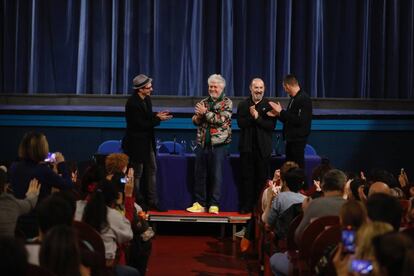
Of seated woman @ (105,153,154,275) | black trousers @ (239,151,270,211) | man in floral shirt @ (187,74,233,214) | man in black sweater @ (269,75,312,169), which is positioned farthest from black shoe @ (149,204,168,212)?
seated woman @ (105,153,154,275)

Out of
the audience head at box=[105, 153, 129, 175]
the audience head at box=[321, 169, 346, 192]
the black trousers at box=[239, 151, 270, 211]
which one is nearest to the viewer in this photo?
the audience head at box=[321, 169, 346, 192]

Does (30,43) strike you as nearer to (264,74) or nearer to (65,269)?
(264,74)

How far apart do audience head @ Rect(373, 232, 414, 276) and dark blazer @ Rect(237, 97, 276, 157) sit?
19.1 ft

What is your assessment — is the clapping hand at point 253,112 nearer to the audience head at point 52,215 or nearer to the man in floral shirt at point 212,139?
the man in floral shirt at point 212,139

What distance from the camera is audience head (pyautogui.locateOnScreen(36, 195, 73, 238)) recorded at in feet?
14.8

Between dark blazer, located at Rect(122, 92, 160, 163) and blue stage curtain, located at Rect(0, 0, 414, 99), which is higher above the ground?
blue stage curtain, located at Rect(0, 0, 414, 99)

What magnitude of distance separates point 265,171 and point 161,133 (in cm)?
311

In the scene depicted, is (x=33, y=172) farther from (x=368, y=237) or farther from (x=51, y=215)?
(x=368, y=237)

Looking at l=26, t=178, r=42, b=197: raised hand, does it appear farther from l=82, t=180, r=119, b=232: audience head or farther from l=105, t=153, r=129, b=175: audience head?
l=82, t=180, r=119, b=232: audience head

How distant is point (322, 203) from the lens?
5.73 metres

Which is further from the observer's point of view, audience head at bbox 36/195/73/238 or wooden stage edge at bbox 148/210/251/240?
wooden stage edge at bbox 148/210/251/240

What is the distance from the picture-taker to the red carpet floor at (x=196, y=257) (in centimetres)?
805

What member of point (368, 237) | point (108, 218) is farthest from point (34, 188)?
point (368, 237)

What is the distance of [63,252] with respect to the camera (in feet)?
12.3
